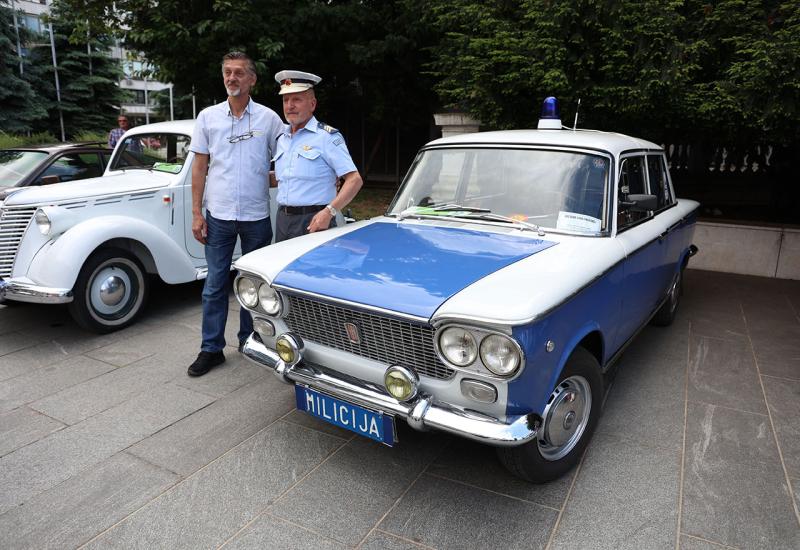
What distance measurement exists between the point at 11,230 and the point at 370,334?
3811 mm

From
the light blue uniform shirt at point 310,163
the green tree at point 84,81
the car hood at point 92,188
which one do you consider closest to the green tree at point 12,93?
the green tree at point 84,81

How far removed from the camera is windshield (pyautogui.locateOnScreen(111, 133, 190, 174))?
5.82 metres

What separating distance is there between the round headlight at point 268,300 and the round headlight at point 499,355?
3.90ft

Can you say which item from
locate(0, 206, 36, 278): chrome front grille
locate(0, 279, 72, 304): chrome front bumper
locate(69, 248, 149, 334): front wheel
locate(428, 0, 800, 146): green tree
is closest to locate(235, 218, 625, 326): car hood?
locate(0, 279, 72, 304): chrome front bumper

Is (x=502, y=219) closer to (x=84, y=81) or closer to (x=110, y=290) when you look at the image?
(x=110, y=290)

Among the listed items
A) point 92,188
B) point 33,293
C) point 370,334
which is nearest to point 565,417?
point 370,334

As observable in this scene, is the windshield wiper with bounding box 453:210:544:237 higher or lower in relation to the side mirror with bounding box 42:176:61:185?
higher

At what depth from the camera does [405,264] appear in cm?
284

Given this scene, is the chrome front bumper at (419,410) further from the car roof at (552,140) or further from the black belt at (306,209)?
the car roof at (552,140)

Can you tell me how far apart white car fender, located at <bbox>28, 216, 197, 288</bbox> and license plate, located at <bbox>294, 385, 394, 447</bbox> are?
9.03ft

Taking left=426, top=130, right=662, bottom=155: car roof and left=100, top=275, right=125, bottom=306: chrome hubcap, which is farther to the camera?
left=100, top=275, right=125, bottom=306: chrome hubcap

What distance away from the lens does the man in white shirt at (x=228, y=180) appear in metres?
3.93

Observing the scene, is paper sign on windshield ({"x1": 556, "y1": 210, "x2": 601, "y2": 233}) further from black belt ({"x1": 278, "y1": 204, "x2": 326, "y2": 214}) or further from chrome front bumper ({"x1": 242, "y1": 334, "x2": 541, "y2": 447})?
black belt ({"x1": 278, "y1": 204, "x2": 326, "y2": 214})

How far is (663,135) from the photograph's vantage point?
8.14 meters
